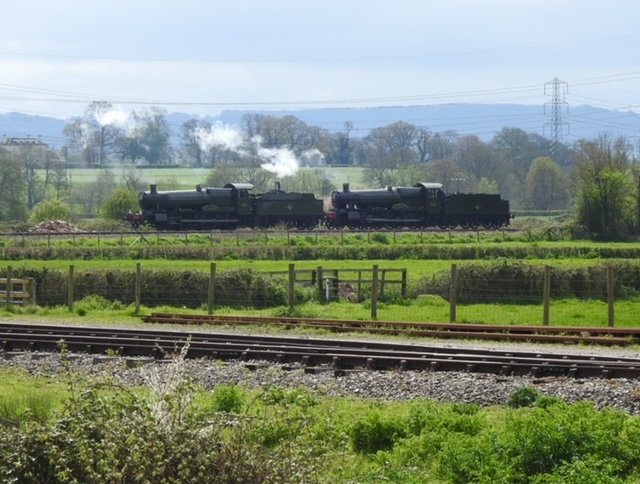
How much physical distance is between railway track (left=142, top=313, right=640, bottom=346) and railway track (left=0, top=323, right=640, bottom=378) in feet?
8.83

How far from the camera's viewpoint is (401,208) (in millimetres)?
73250

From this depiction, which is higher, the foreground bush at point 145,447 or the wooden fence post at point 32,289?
the foreground bush at point 145,447

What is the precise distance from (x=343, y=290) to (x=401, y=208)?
38.7 meters

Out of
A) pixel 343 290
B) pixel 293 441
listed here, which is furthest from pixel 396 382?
pixel 343 290

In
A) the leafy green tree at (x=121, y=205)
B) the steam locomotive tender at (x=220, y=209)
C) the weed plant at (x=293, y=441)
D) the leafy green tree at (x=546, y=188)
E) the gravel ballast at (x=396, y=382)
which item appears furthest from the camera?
the leafy green tree at (x=546, y=188)

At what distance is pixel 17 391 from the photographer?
1530 centimetres

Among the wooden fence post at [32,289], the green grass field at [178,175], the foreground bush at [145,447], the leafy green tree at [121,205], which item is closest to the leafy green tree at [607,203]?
the leafy green tree at [121,205]

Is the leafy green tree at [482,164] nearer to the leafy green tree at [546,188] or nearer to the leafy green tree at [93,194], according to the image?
the leafy green tree at [546,188]

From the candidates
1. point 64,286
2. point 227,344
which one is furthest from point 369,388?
point 64,286

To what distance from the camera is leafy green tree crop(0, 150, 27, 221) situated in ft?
309

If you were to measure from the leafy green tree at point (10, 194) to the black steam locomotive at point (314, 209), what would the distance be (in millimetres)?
27006

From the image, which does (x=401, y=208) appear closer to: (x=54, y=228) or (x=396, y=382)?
(x=54, y=228)

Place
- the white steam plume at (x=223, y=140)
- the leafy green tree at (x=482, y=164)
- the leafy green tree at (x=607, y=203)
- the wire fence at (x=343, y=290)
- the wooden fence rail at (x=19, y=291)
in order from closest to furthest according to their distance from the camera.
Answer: the wire fence at (x=343, y=290) < the wooden fence rail at (x=19, y=291) < the leafy green tree at (x=607, y=203) < the leafy green tree at (x=482, y=164) < the white steam plume at (x=223, y=140)

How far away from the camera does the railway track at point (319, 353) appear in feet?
59.0
